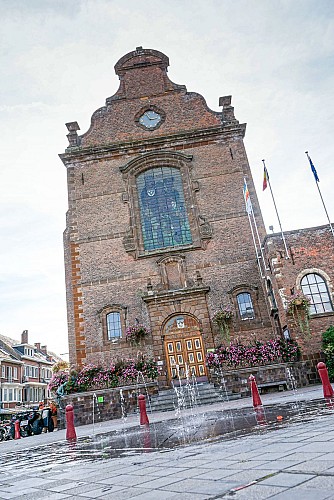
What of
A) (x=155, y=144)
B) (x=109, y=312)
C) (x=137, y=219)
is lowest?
(x=109, y=312)

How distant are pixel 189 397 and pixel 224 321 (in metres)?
4.00

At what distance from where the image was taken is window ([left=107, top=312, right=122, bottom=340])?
19578mm

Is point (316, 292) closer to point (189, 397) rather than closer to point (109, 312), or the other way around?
point (189, 397)

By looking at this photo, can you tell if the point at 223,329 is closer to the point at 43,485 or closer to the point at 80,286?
the point at 80,286

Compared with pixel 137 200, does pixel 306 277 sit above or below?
below

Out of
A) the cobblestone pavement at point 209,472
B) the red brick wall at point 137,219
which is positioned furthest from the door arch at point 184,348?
the cobblestone pavement at point 209,472

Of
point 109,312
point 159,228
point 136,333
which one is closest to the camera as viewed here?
Result: point 136,333

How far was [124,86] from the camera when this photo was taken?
25.2 meters

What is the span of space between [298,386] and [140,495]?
563 inches

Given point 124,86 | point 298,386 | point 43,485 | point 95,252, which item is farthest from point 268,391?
point 124,86

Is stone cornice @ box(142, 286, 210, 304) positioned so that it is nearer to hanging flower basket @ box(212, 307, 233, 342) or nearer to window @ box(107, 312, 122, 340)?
hanging flower basket @ box(212, 307, 233, 342)

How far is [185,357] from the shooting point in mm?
19016

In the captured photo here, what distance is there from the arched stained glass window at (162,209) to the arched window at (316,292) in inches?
252

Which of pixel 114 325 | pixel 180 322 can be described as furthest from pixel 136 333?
pixel 180 322
